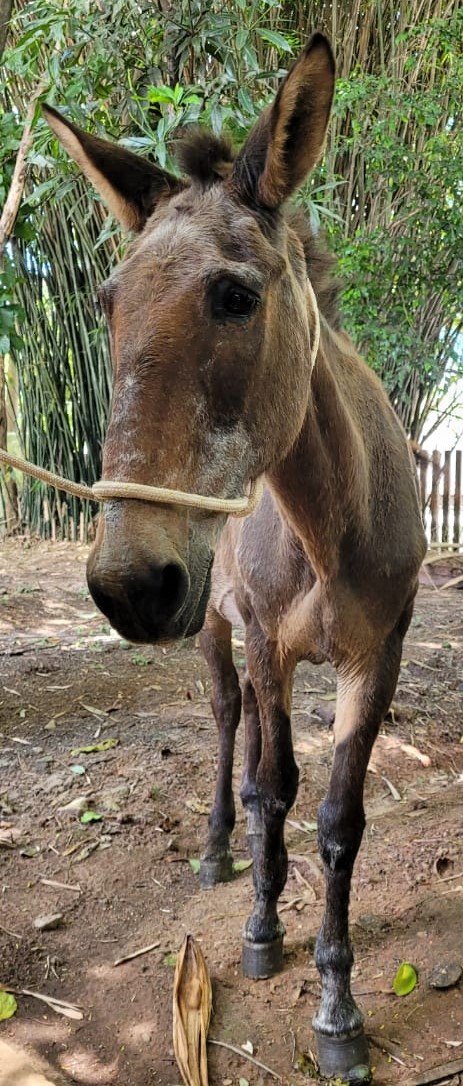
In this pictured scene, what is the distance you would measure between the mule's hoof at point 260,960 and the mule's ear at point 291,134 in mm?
2295

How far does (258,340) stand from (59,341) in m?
9.14

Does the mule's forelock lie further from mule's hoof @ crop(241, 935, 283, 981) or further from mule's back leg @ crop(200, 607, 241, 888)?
mule's hoof @ crop(241, 935, 283, 981)

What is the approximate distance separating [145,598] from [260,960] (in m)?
1.86

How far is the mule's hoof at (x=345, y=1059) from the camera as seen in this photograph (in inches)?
86.4

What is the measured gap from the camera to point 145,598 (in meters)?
1.33

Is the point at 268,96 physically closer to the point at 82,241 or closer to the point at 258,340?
the point at 258,340

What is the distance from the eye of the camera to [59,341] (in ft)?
33.4

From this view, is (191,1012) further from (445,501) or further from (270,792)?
(445,501)

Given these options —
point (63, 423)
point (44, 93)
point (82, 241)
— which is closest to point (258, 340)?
point (44, 93)

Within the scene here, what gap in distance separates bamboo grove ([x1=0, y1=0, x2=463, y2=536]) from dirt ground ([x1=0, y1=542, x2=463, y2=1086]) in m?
2.27

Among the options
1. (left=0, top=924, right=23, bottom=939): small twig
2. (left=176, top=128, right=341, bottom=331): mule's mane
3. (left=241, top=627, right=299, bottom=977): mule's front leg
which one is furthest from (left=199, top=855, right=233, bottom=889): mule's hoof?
(left=176, top=128, right=341, bottom=331): mule's mane

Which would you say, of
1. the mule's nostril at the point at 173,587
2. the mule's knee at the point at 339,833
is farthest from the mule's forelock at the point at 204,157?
the mule's knee at the point at 339,833

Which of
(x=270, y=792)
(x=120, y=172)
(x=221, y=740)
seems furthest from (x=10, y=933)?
(x=120, y=172)

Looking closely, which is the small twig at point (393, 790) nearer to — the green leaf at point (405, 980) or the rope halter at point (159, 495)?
the green leaf at point (405, 980)
